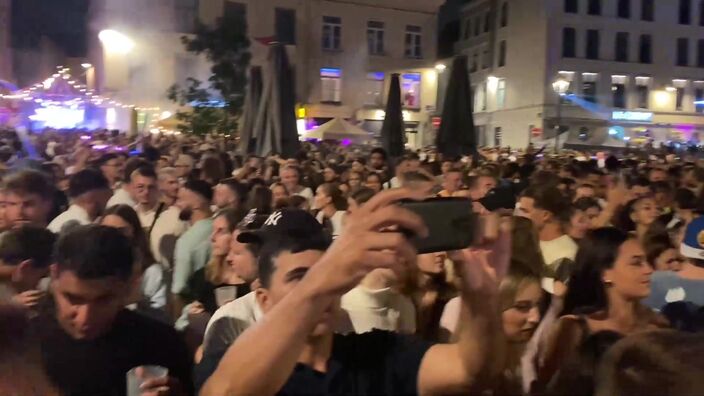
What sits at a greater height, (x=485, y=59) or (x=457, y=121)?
(x=485, y=59)

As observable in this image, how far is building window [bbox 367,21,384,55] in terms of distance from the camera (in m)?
45.5

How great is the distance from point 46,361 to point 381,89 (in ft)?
146

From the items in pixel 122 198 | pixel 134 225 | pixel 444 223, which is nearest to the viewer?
pixel 444 223

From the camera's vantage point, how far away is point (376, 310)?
150 inches

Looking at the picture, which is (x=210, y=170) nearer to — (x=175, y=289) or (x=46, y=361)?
(x=175, y=289)

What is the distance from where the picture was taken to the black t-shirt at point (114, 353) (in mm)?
2561

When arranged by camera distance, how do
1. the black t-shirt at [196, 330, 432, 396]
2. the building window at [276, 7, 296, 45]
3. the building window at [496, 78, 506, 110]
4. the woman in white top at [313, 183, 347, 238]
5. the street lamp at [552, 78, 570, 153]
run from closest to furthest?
the black t-shirt at [196, 330, 432, 396] → the woman in white top at [313, 183, 347, 238] → the building window at [276, 7, 296, 45] → the street lamp at [552, 78, 570, 153] → the building window at [496, 78, 506, 110]

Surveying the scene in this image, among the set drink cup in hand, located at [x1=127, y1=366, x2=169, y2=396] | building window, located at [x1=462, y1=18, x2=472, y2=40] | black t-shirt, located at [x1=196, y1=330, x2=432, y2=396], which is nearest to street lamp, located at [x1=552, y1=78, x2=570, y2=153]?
building window, located at [x1=462, y1=18, x2=472, y2=40]

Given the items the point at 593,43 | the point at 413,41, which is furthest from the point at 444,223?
the point at 593,43

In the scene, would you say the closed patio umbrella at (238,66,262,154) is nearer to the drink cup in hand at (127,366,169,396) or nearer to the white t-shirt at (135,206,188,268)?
the white t-shirt at (135,206,188,268)

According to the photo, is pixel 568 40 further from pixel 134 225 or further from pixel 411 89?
pixel 134 225

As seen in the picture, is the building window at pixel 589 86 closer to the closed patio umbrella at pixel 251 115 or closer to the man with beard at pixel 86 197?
the closed patio umbrella at pixel 251 115

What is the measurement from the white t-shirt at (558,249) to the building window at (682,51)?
4987cm

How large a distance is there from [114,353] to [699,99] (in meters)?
54.0
